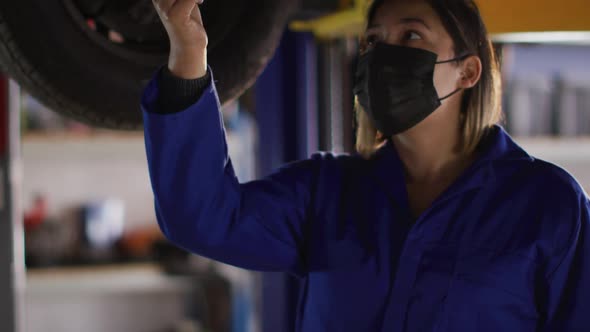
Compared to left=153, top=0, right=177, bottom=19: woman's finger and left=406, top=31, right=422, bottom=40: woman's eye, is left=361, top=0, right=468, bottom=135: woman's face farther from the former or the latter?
left=153, top=0, right=177, bottom=19: woman's finger

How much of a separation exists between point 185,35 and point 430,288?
48 cm

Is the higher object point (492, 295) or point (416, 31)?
point (416, 31)

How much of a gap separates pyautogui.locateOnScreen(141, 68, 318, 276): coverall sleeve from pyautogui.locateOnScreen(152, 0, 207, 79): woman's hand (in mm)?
36

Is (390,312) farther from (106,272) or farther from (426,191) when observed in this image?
(106,272)

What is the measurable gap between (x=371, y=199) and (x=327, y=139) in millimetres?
474

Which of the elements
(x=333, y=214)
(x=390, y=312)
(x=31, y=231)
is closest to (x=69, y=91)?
(x=333, y=214)

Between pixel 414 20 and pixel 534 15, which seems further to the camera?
pixel 534 15

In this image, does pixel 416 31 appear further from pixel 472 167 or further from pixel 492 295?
pixel 492 295

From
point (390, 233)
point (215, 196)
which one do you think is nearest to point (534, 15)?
point (390, 233)

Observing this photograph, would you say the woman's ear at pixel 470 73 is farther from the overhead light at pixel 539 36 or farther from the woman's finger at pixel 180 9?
the woman's finger at pixel 180 9

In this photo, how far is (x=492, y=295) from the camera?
0.84 metres

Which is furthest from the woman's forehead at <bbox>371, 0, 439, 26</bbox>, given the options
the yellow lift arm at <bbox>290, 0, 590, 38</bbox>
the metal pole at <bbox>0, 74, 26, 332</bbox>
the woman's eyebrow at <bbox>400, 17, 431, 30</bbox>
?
the metal pole at <bbox>0, 74, 26, 332</bbox>

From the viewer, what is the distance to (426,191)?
3.32 ft

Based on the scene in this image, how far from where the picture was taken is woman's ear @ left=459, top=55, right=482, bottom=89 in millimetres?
1030
